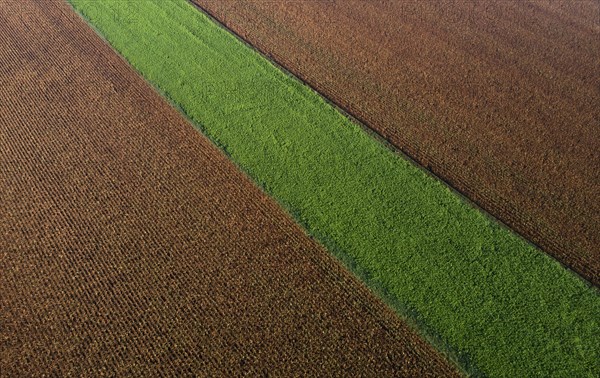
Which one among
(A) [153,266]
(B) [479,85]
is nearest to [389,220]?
(A) [153,266]

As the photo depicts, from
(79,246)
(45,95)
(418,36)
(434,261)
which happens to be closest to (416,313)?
(434,261)

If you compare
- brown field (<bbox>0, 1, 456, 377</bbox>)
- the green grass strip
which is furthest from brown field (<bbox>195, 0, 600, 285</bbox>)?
brown field (<bbox>0, 1, 456, 377</bbox>)

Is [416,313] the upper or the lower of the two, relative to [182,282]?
lower

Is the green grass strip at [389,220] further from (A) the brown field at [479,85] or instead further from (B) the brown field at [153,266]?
(A) the brown field at [479,85]

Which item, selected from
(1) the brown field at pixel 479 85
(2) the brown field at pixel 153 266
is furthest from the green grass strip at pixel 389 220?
(1) the brown field at pixel 479 85

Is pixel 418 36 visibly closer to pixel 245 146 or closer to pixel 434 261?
pixel 245 146

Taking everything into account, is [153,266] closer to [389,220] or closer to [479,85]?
[389,220]
